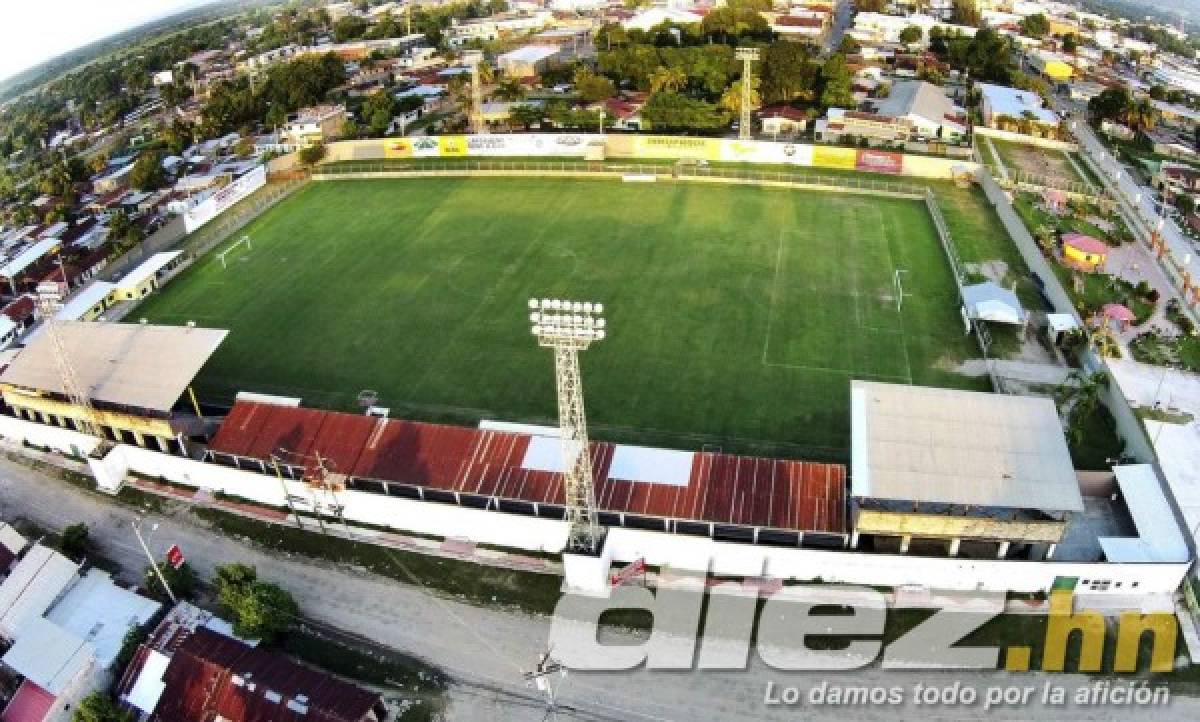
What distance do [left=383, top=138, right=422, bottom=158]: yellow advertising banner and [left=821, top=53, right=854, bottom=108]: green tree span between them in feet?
137

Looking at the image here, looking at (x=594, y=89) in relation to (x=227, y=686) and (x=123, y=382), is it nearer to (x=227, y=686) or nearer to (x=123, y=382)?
(x=123, y=382)

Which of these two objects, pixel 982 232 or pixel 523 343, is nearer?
pixel 523 343

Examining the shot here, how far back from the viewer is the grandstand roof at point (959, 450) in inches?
1110

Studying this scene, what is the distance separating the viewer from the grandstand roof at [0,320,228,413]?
121 feet

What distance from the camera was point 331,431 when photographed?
34656 mm

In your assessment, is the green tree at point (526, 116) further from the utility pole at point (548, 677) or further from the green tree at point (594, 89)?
the utility pole at point (548, 677)

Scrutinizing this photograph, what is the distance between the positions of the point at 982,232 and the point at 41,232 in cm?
A: 7436

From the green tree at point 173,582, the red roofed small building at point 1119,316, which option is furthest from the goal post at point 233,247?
the red roofed small building at point 1119,316

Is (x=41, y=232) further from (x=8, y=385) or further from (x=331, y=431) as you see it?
(x=331, y=431)

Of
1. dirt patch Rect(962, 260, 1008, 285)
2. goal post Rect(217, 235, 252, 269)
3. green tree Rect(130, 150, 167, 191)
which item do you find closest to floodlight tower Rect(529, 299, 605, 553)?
dirt patch Rect(962, 260, 1008, 285)

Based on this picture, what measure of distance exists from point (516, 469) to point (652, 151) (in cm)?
4643

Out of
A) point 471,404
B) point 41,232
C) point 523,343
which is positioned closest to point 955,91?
point 523,343

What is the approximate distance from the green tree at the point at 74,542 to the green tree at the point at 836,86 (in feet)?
243

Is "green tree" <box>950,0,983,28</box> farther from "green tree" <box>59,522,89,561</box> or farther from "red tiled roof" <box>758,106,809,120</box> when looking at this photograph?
"green tree" <box>59,522,89,561</box>
